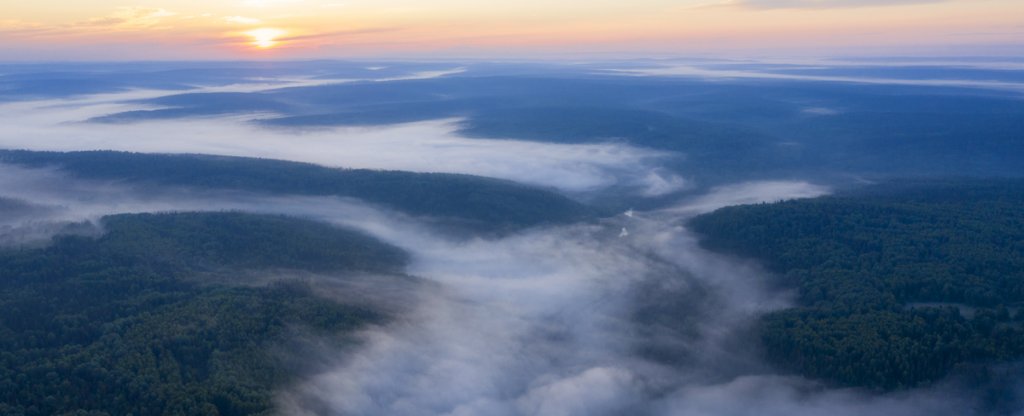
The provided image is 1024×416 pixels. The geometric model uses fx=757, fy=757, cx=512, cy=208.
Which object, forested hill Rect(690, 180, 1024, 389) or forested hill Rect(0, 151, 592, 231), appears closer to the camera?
forested hill Rect(690, 180, 1024, 389)

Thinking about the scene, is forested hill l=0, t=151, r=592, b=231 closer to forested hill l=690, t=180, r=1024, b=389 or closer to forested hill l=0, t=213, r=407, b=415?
forested hill l=0, t=213, r=407, b=415

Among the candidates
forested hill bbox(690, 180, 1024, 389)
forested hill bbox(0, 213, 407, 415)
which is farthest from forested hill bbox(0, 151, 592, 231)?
forested hill bbox(690, 180, 1024, 389)

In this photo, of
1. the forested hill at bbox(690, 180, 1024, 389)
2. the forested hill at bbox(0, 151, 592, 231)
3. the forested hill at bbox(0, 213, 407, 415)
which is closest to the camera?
the forested hill at bbox(0, 213, 407, 415)

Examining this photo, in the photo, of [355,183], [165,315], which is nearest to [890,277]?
[165,315]

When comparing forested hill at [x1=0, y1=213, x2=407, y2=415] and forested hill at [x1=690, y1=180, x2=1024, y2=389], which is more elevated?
forested hill at [x1=0, y1=213, x2=407, y2=415]

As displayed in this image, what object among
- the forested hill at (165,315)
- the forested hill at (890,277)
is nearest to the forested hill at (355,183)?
the forested hill at (165,315)

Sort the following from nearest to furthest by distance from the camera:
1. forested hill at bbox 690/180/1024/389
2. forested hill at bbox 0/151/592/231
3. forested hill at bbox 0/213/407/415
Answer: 1. forested hill at bbox 0/213/407/415
2. forested hill at bbox 690/180/1024/389
3. forested hill at bbox 0/151/592/231

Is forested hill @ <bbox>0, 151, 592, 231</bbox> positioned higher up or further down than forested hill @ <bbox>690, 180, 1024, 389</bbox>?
higher up

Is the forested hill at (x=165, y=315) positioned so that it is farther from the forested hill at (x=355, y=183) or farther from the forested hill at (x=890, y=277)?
the forested hill at (x=890, y=277)

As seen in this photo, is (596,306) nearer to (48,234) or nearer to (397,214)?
(397,214)
